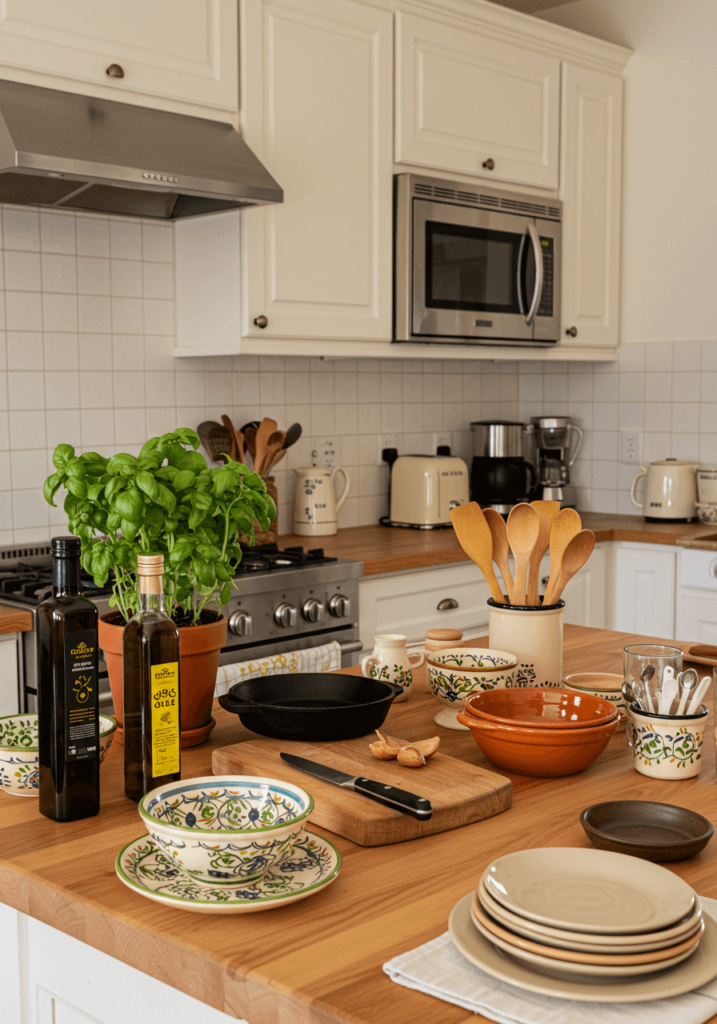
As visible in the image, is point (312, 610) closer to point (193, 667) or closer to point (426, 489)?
point (426, 489)

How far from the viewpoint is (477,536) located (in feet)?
5.08

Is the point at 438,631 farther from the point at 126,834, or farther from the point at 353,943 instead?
the point at 353,943

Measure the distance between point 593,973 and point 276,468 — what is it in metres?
2.74

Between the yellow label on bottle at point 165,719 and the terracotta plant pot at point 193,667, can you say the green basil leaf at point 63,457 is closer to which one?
the terracotta plant pot at point 193,667

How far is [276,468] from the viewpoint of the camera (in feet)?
11.2

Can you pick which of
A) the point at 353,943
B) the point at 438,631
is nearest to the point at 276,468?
the point at 438,631

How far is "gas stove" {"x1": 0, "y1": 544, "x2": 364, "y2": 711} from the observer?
8.12 ft

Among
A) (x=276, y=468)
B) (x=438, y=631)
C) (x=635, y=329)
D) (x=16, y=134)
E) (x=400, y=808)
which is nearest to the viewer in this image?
(x=400, y=808)

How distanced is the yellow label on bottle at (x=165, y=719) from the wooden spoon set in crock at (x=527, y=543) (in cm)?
55

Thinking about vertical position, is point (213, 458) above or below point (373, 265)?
below

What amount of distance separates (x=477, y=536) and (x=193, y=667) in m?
0.47

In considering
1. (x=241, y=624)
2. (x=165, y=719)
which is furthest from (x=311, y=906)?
(x=241, y=624)

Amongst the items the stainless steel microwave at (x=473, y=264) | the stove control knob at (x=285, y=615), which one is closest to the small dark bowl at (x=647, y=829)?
the stove control knob at (x=285, y=615)

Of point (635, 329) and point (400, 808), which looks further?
point (635, 329)
